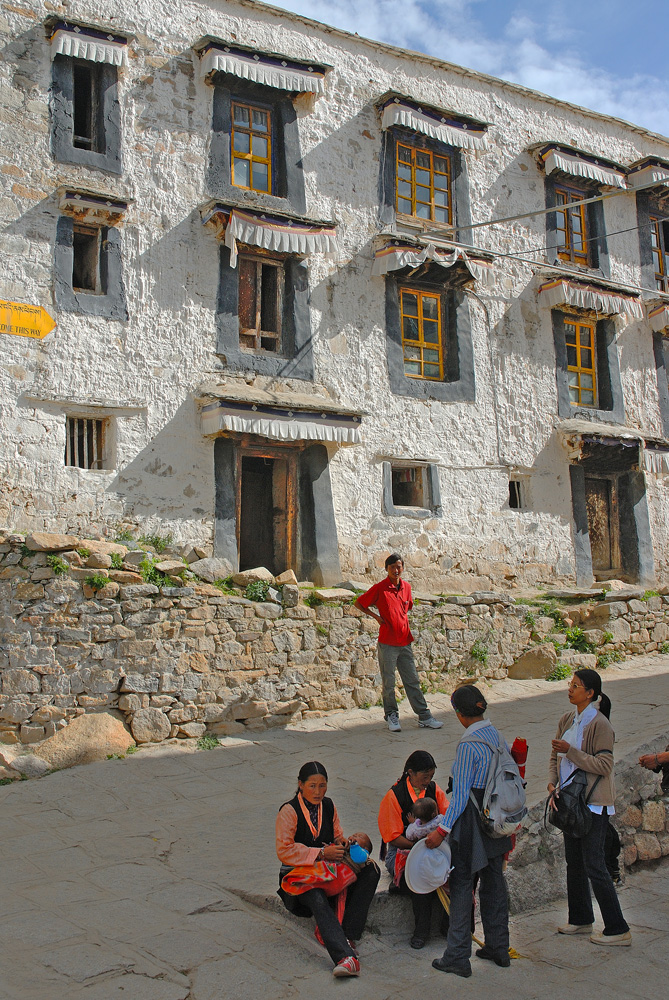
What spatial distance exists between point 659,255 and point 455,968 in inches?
620

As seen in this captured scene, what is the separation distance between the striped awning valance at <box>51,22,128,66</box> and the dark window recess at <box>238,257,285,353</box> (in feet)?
9.80

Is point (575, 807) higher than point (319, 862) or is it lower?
higher

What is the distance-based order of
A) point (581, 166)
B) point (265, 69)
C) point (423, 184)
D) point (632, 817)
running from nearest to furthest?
1. point (632, 817)
2. point (265, 69)
3. point (423, 184)
4. point (581, 166)

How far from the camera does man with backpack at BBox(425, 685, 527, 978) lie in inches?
167

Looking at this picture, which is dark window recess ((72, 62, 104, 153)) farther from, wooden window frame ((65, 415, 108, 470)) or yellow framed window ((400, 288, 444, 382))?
yellow framed window ((400, 288, 444, 382))

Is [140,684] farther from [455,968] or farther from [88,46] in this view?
[88,46]

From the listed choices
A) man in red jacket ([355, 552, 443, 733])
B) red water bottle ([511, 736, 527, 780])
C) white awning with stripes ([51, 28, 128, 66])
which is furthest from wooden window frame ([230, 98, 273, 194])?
red water bottle ([511, 736, 527, 780])

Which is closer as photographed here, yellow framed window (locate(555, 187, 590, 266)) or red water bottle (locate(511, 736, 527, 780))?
red water bottle (locate(511, 736, 527, 780))

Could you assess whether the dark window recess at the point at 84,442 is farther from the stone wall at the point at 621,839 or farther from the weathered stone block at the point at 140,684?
the stone wall at the point at 621,839

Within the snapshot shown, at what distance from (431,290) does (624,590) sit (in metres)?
5.60

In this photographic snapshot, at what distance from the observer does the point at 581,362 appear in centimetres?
1564

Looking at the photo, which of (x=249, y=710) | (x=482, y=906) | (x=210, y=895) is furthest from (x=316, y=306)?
(x=482, y=906)

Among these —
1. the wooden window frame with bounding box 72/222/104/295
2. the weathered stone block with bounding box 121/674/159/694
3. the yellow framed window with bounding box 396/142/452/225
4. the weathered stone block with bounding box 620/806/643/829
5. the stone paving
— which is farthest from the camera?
the yellow framed window with bounding box 396/142/452/225

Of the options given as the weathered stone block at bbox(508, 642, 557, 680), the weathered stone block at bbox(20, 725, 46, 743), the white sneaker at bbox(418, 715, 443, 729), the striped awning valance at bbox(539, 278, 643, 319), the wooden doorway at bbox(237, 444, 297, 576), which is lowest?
the white sneaker at bbox(418, 715, 443, 729)
